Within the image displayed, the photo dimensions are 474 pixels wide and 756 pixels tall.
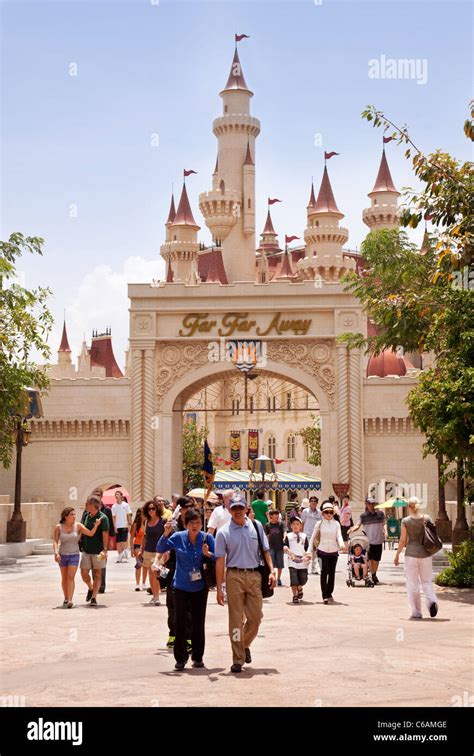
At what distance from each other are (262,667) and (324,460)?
27.7 m

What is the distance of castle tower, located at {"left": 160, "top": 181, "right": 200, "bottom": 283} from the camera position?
67.0 metres

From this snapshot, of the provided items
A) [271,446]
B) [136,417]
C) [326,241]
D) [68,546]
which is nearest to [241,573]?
[68,546]

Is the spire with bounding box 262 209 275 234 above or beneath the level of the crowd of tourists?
above

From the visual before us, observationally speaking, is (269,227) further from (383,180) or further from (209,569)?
(209,569)

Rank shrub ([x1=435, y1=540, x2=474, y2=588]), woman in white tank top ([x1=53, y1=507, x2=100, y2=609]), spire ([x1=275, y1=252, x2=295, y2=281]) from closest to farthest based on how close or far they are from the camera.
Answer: woman in white tank top ([x1=53, y1=507, x2=100, y2=609])
shrub ([x1=435, y1=540, x2=474, y2=588])
spire ([x1=275, y1=252, x2=295, y2=281])

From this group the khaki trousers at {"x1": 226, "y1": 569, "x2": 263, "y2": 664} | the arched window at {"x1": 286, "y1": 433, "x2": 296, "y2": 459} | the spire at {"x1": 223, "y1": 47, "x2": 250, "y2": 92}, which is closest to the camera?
the khaki trousers at {"x1": 226, "y1": 569, "x2": 263, "y2": 664}

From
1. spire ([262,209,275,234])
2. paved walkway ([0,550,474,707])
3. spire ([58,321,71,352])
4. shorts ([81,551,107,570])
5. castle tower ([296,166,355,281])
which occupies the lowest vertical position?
paved walkway ([0,550,474,707])

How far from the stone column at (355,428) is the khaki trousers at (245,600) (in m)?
27.4

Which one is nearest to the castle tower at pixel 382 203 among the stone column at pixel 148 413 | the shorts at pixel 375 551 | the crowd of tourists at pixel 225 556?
the stone column at pixel 148 413

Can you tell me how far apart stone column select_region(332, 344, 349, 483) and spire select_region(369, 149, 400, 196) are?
27524mm

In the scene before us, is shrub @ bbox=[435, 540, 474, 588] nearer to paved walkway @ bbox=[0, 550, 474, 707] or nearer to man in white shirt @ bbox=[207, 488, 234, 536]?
paved walkway @ bbox=[0, 550, 474, 707]

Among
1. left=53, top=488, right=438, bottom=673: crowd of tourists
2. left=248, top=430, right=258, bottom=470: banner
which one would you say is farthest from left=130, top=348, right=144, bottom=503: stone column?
left=248, top=430, right=258, bottom=470: banner

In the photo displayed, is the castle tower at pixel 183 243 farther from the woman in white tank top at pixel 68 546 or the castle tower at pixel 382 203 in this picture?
the woman in white tank top at pixel 68 546

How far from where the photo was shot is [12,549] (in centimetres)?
2433
